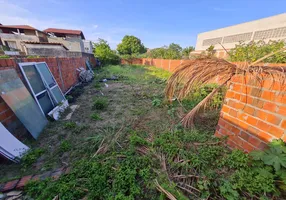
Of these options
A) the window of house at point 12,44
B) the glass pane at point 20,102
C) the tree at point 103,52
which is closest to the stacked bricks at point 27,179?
the glass pane at point 20,102

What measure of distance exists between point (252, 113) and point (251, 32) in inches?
879

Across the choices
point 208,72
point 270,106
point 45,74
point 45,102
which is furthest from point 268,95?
point 45,74

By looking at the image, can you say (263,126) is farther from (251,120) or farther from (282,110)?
(282,110)

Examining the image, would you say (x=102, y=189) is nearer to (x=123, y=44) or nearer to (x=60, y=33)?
(x=123, y=44)

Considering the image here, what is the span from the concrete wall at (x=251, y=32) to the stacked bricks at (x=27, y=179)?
15094 mm

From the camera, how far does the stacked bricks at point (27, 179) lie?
1.38 m

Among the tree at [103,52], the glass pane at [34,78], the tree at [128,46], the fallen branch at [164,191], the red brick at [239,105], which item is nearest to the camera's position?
the fallen branch at [164,191]

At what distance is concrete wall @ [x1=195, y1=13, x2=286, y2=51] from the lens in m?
13.9

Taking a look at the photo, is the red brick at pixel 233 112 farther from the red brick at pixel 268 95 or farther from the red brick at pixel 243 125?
the red brick at pixel 268 95

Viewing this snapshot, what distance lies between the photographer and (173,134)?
7.22 feet

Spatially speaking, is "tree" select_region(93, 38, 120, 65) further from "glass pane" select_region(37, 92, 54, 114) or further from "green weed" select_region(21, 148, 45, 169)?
"green weed" select_region(21, 148, 45, 169)

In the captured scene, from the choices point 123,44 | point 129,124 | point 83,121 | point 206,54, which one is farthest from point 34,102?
point 123,44

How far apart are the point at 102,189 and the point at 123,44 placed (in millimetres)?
33530

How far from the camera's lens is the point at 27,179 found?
1.47 meters
